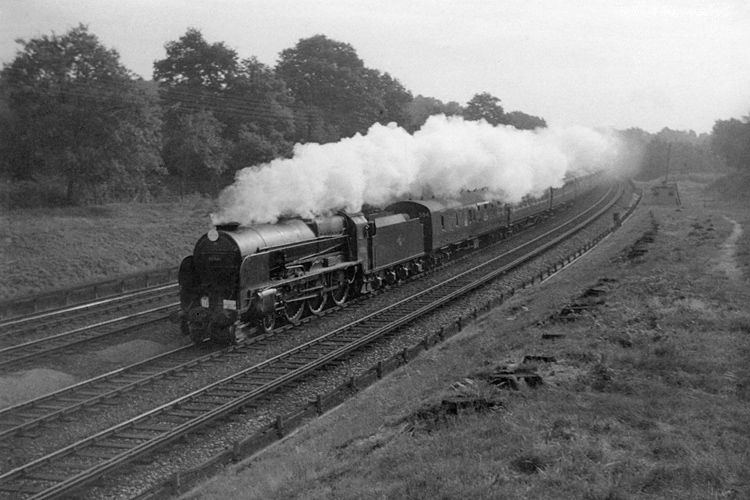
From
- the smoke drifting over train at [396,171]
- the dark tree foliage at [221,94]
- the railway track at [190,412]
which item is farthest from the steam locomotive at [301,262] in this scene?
the dark tree foliage at [221,94]

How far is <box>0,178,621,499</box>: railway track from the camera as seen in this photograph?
9.26m

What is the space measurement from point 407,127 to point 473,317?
41.5 m

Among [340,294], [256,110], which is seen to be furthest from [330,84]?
[340,294]

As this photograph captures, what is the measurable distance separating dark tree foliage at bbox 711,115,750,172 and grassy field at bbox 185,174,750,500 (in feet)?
171

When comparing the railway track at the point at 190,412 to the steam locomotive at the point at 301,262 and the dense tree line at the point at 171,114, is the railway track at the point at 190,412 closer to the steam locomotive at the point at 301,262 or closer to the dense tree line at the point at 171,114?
the steam locomotive at the point at 301,262

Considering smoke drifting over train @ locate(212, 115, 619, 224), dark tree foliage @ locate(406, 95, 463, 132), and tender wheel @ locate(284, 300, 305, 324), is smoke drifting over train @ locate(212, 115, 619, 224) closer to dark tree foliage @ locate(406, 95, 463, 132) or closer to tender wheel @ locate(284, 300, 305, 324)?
tender wheel @ locate(284, 300, 305, 324)

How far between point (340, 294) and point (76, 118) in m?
15.8

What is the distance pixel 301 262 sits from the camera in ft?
59.5

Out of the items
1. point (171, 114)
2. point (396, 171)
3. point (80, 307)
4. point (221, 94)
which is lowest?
point (80, 307)

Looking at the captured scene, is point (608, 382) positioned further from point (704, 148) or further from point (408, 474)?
point (704, 148)

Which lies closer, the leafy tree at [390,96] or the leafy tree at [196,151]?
the leafy tree at [196,151]

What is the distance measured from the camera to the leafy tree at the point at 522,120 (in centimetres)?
8265

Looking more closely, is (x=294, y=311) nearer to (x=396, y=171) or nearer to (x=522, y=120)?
(x=396, y=171)

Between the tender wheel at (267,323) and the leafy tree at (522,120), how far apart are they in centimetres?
6763
